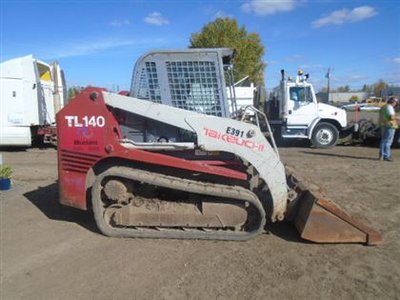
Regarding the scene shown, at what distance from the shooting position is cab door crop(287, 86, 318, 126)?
55.8 feet

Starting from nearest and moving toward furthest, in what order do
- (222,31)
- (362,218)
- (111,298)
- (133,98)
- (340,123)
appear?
(111,298) → (133,98) → (362,218) → (340,123) → (222,31)

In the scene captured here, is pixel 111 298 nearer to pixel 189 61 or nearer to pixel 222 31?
pixel 189 61

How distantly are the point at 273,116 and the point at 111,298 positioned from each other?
47.7ft

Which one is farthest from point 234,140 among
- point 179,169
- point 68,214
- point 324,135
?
point 324,135

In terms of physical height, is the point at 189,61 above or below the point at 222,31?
below

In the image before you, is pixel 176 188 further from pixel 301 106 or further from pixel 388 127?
pixel 301 106

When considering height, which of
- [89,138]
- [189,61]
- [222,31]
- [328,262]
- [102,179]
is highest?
[222,31]

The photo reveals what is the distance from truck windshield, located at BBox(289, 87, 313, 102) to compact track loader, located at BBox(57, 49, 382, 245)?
429 inches

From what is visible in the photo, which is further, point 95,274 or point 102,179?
point 102,179

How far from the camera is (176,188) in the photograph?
5.97m

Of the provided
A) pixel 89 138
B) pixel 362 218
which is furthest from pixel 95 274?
pixel 362 218

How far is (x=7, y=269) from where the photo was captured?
17.3ft

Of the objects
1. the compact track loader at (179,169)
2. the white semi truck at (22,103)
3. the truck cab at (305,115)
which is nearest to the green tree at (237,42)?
the truck cab at (305,115)

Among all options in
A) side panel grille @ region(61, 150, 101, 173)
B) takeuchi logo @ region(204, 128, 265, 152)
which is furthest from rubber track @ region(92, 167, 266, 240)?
takeuchi logo @ region(204, 128, 265, 152)
